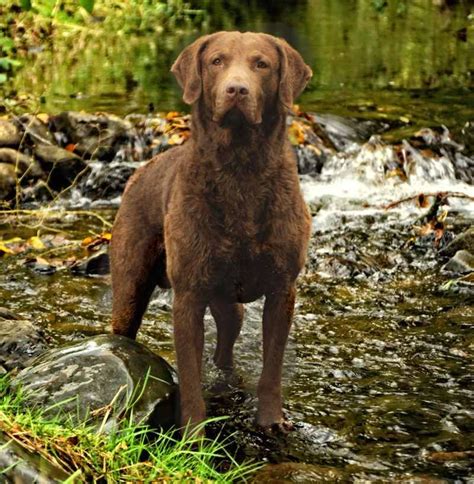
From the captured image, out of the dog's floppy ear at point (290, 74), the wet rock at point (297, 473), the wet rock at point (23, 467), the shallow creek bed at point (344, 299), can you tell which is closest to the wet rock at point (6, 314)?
the shallow creek bed at point (344, 299)

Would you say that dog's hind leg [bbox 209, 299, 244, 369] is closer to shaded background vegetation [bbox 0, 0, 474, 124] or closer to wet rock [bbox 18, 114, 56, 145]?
shaded background vegetation [bbox 0, 0, 474, 124]

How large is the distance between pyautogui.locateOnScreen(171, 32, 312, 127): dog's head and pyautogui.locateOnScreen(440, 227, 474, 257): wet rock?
4271 mm

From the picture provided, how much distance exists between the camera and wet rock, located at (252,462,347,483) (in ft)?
14.4

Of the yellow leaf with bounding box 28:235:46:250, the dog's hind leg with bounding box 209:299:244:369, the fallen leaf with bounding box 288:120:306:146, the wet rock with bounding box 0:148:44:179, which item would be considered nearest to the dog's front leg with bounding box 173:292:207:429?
the dog's hind leg with bounding box 209:299:244:369

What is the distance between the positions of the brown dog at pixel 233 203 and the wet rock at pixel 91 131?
7765 millimetres

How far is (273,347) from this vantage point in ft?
15.7

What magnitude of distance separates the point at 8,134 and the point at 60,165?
83cm

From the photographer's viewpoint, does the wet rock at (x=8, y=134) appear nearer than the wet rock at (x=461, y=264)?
No

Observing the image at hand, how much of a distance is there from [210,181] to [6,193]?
263 inches

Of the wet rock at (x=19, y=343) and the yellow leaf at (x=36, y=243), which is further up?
the wet rock at (x=19, y=343)

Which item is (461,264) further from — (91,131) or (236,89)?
(91,131)

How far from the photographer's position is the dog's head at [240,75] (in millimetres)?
4273

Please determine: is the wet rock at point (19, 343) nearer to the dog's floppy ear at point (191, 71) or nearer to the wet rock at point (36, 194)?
the dog's floppy ear at point (191, 71)

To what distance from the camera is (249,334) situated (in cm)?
679
